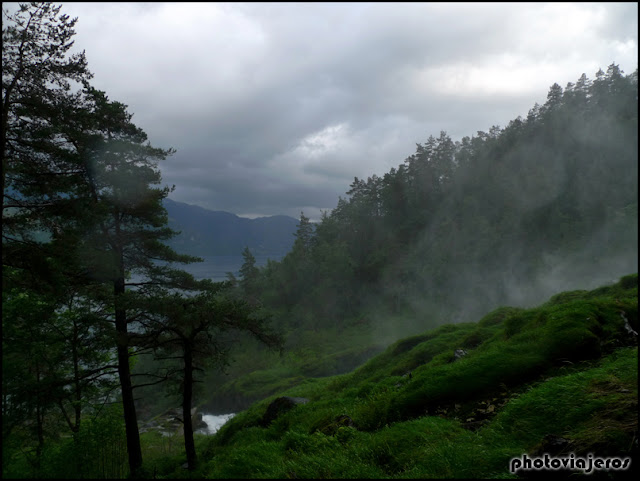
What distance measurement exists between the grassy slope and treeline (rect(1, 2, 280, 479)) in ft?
17.8

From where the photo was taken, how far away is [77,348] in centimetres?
1263

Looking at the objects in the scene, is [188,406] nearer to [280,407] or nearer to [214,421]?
[280,407]

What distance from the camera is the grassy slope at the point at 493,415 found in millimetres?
4414

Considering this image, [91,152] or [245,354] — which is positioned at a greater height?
[91,152]

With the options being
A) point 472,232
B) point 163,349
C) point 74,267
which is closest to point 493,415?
point 74,267

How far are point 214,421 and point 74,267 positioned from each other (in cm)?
4081

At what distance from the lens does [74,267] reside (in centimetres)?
1111

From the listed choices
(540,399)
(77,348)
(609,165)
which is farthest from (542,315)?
(609,165)

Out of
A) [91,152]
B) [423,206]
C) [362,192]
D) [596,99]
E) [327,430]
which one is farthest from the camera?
[362,192]

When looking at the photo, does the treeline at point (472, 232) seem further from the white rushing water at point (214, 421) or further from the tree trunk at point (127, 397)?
the tree trunk at point (127, 397)

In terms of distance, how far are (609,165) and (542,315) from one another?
5023 centimetres

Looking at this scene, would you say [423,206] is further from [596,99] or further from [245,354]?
[245,354]

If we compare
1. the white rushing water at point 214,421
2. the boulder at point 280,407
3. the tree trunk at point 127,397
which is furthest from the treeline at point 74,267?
the white rushing water at point 214,421

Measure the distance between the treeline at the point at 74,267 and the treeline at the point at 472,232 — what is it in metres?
52.4
